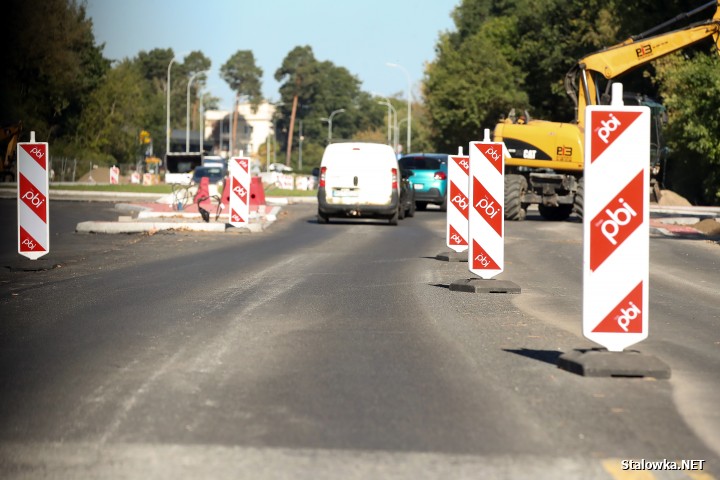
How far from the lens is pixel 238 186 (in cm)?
2477

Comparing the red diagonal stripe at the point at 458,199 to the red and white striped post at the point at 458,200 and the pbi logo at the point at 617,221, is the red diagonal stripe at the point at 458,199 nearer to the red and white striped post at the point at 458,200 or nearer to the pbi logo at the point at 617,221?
the red and white striped post at the point at 458,200

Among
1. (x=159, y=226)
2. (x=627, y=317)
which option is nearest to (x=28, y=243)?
(x=159, y=226)

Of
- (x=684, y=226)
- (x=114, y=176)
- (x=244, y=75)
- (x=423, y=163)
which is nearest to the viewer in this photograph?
(x=684, y=226)

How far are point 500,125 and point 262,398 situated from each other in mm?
27112

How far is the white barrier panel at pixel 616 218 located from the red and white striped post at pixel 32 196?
9799 mm

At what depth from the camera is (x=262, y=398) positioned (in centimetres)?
685

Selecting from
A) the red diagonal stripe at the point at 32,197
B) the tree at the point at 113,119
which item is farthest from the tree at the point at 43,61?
the red diagonal stripe at the point at 32,197

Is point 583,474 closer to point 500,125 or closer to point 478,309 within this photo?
point 478,309

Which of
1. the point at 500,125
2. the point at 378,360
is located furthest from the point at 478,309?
the point at 500,125

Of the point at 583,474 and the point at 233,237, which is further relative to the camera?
the point at 233,237

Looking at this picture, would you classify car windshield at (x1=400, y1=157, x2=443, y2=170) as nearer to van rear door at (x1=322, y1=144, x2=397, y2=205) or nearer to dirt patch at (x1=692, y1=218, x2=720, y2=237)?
van rear door at (x1=322, y1=144, x2=397, y2=205)

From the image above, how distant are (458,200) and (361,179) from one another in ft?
39.9

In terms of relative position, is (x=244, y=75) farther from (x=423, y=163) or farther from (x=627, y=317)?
(x=627, y=317)

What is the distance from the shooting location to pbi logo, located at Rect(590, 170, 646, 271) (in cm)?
778
